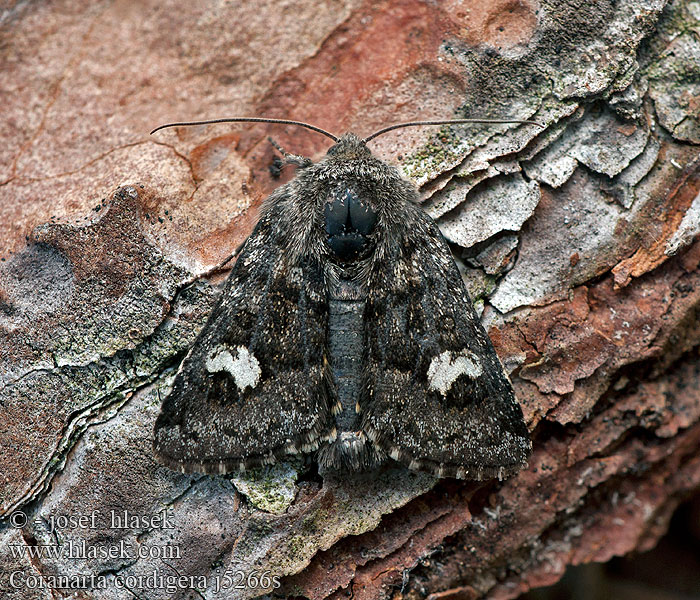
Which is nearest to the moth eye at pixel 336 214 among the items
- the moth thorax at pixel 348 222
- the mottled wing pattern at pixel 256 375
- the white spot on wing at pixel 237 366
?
the moth thorax at pixel 348 222

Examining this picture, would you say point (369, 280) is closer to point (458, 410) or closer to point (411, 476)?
point (458, 410)

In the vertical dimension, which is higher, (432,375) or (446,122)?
(446,122)

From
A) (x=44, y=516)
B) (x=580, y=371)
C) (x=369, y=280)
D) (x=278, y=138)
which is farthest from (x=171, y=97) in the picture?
(x=580, y=371)

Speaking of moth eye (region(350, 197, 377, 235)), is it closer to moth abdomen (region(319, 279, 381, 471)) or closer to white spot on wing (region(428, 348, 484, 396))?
moth abdomen (region(319, 279, 381, 471))

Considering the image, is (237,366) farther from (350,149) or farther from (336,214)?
(350,149)

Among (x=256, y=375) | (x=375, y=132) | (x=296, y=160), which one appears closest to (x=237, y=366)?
(x=256, y=375)

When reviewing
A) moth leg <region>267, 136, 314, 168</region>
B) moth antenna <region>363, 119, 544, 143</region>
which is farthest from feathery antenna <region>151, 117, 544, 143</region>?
moth leg <region>267, 136, 314, 168</region>
